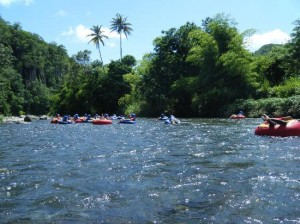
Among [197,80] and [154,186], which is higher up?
[197,80]

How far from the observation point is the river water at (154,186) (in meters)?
6.20

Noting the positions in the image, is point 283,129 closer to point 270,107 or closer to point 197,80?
point 270,107

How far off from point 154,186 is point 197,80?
3722 cm

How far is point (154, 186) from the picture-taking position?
8.23 metres

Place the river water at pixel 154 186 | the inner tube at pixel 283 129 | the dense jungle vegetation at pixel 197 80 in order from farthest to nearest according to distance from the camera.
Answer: the dense jungle vegetation at pixel 197 80
the inner tube at pixel 283 129
the river water at pixel 154 186

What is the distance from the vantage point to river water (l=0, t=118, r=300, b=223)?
620cm

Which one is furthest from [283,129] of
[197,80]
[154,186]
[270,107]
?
[197,80]

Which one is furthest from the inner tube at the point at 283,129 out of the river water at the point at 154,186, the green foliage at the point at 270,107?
the green foliage at the point at 270,107

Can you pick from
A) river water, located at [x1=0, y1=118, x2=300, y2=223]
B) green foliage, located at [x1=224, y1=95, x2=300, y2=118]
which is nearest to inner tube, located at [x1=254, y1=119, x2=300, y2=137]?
river water, located at [x1=0, y1=118, x2=300, y2=223]

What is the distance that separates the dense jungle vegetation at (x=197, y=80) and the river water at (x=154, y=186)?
22521 millimetres

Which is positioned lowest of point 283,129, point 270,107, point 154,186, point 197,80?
point 154,186

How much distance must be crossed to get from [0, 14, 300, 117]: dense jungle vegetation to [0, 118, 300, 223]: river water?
73.9 feet

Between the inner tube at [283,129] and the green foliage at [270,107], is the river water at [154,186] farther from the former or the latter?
the green foliage at [270,107]

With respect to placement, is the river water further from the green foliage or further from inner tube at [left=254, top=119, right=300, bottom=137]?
the green foliage
